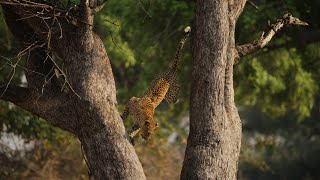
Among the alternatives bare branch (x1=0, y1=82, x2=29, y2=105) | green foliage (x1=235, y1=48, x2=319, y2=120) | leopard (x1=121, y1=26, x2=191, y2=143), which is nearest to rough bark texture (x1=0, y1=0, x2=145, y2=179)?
bare branch (x1=0, y1=82, x2=29, y2=105)

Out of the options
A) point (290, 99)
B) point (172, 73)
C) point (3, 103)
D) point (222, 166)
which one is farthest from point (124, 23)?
point (222, 166)

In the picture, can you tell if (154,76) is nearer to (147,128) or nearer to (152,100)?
(152,100)

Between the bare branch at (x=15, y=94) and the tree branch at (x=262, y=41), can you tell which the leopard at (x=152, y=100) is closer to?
the tree branch at (x=262, y=41)

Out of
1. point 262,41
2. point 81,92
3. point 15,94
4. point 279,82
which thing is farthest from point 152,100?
point 279,82

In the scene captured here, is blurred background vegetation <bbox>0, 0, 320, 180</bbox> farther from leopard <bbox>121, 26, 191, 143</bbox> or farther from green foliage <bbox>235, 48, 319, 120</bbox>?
leopard <bbox>121, 26, 191, 143</bbox>

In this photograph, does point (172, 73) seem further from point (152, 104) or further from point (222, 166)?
point (222, 166)

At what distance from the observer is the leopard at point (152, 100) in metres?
8.06

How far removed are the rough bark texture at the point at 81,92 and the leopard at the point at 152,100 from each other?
523mm

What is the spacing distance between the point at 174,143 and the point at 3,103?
5.24 meters

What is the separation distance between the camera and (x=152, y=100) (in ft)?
27.0

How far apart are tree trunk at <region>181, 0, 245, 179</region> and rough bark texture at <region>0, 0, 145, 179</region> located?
655 mm

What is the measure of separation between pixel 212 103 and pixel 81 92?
1.32 meters

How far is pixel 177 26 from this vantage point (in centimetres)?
1716

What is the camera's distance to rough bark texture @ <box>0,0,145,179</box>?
7.36 m
